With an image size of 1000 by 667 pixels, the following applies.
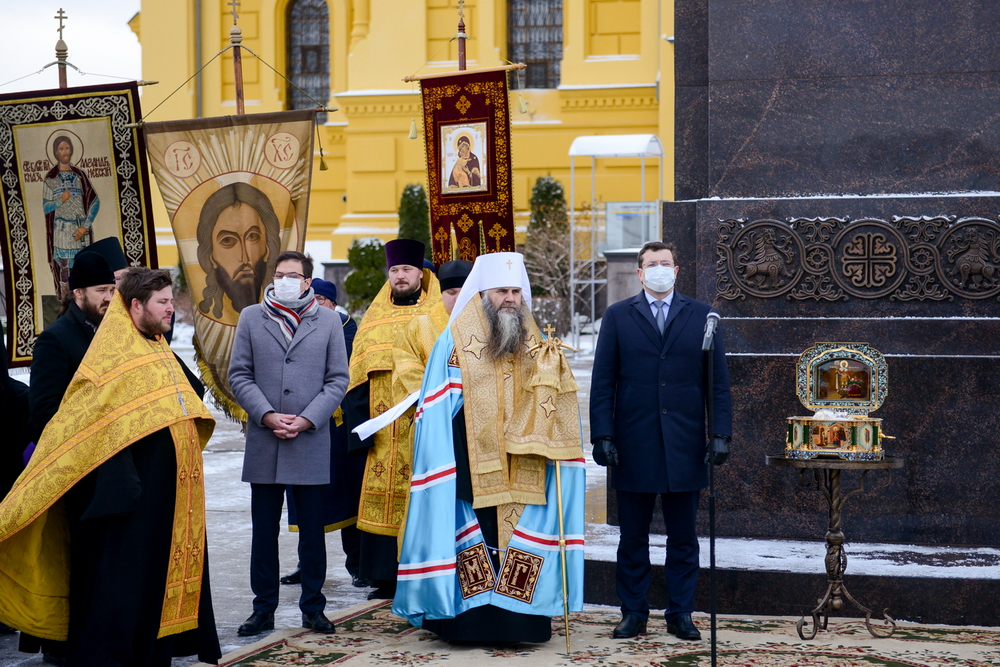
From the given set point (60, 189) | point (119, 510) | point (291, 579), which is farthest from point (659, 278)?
point (60, 189)

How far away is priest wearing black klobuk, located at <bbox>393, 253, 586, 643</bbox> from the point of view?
5.51m

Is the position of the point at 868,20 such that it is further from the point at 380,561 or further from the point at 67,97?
the point at 67,97

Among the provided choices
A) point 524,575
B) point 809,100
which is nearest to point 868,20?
point 809,100

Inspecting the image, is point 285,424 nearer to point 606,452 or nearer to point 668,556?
point 606,452

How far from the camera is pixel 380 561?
6.57 meters

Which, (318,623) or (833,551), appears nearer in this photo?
(833,551)

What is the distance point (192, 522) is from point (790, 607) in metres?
2.98

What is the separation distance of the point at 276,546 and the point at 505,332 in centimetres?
156

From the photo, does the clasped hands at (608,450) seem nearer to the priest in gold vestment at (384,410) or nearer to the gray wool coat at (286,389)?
the priest in gold vestment at (384,410)

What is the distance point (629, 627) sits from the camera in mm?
5637

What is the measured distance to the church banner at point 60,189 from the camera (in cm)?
862

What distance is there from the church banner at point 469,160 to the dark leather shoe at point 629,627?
206 inches

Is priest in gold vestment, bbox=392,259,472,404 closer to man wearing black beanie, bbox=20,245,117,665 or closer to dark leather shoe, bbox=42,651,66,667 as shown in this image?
man wearing black beanie, bbox=20,245,117,665

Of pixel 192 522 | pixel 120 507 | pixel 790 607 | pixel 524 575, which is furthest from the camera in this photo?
pixel 790 607
